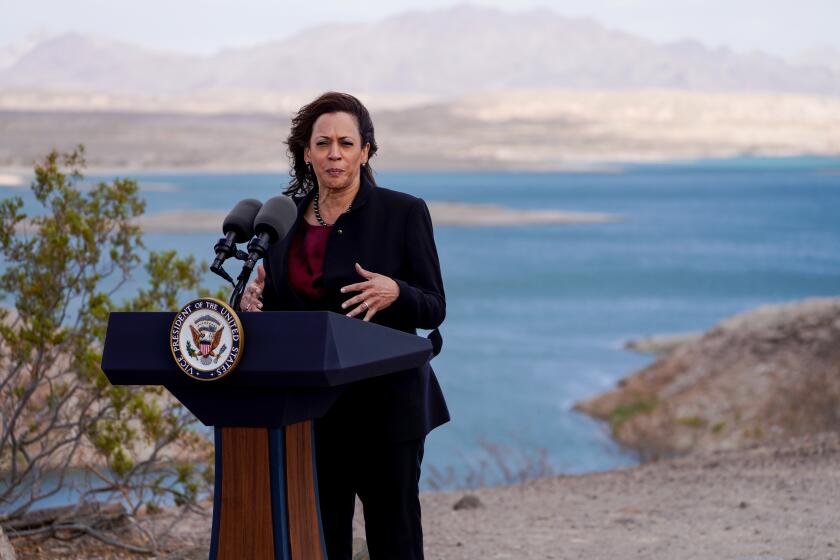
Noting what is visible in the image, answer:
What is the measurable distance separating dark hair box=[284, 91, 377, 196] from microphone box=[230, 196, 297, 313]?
0.27 meters

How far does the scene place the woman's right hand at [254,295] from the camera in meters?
2.92

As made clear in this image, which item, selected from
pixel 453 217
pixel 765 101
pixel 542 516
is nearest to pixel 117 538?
pixel 542 516

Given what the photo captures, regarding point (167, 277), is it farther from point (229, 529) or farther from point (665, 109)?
point (665, 109)

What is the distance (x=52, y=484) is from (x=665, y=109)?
382 ft

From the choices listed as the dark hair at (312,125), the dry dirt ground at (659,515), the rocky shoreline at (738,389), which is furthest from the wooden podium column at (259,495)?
the rocky shoreline at (738,389)

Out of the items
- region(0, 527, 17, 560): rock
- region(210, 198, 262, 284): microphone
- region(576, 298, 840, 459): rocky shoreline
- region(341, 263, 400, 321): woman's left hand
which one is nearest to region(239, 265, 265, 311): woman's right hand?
region(210, 198, 262, 284): microphone

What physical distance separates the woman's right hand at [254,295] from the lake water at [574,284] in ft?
27.8

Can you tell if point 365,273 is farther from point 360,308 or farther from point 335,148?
point 335,148

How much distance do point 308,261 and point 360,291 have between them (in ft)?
0.60

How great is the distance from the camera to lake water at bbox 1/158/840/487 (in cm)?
1630

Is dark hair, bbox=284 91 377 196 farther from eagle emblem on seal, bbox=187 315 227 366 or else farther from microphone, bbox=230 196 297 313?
eagle emblem on seal, bbox=187 315 227 366

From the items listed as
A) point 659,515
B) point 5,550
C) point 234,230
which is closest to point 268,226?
point 234,230

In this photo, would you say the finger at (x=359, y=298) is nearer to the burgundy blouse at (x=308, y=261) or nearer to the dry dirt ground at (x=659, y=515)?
the burgundy blouse at (x=308, y=261)

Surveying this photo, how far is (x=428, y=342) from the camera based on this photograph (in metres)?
2.89
